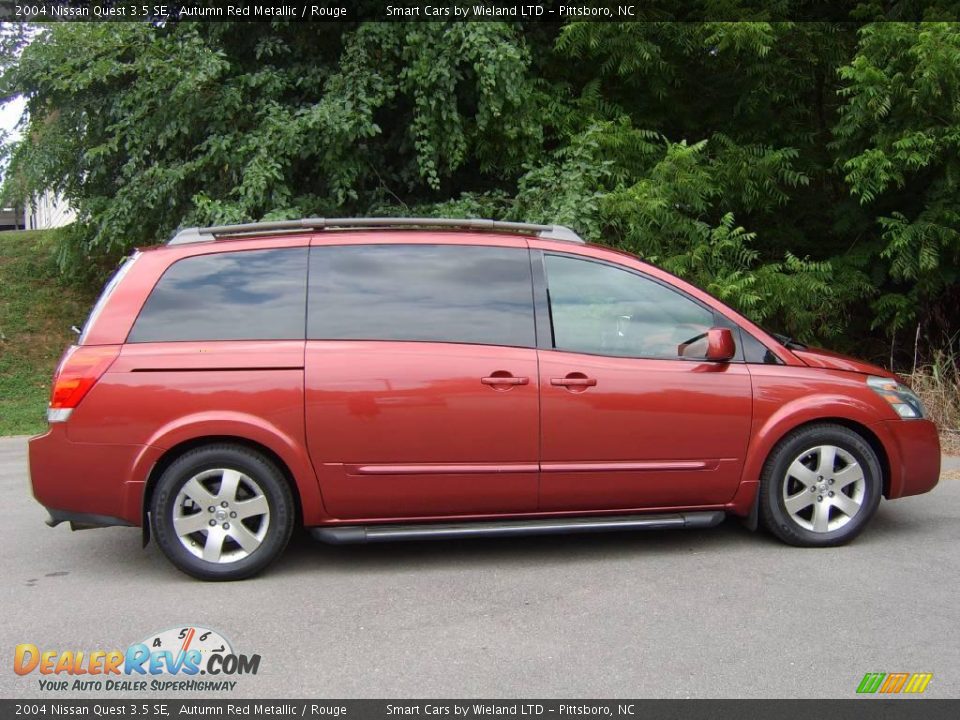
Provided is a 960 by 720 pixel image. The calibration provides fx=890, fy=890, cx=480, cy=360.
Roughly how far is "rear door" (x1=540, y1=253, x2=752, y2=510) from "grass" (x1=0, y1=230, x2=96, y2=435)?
6901 millimetres

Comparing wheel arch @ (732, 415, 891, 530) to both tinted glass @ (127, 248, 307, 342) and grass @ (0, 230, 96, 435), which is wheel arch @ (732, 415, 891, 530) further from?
grass @ (0, 230, 96, 435)

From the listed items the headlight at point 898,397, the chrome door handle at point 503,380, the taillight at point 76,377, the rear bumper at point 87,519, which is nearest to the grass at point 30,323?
the rear bumper at point 87,519

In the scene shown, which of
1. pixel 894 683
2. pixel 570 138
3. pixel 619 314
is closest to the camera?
pixel 894 683

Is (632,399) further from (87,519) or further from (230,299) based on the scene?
(87,519)

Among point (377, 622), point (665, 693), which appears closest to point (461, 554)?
point (377, 622)

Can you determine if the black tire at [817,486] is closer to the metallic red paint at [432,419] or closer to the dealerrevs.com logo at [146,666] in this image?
the metallic red paint at [432,419]

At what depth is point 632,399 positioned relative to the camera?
15.9 feet

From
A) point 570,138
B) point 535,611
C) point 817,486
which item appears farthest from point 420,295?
point 570,138

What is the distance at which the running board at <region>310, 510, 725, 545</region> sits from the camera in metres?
4.72

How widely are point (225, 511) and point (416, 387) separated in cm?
119

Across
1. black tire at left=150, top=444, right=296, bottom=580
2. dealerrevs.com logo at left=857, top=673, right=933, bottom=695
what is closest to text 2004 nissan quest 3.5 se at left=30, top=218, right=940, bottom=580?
black tire at left=150, top=444, right=296, bottom=580

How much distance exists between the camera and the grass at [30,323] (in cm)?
1091

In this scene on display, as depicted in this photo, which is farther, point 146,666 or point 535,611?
point 535,611

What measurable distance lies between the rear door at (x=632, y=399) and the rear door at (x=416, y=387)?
16cm
